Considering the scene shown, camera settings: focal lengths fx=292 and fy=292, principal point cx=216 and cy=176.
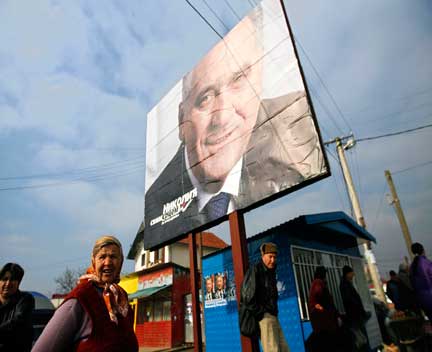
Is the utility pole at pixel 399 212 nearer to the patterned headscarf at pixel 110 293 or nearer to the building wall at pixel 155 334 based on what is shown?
the building wall at pixel 155 334

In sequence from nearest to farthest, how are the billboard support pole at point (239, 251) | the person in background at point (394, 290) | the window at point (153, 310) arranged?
1. the billboard support pole at point (239, 251)
2. the person in background at point (394, 290)
3. the window at point (153, 310)

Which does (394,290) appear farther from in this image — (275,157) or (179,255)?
(179,255)

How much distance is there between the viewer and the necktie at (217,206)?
19.4ft

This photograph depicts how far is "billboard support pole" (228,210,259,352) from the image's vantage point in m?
4.65

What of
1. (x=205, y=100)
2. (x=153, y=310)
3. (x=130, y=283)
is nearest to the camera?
(x=205, y=100)

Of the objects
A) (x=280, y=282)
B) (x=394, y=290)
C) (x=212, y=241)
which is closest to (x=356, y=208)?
(x=394, y=290)

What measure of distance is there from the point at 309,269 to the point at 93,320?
6.61 metres

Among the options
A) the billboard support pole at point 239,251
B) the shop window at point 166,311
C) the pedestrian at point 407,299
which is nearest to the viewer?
the billboard support pole at point 239,251

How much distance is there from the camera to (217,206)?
20.1 feet

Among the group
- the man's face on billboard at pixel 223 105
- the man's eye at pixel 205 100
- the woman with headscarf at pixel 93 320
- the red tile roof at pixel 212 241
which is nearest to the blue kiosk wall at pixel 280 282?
the man's face on billboard at pixel 223 105

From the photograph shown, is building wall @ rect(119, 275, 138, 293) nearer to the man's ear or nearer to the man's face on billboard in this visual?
the man's ear

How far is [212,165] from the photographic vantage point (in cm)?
672

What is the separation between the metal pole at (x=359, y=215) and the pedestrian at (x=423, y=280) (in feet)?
22.4

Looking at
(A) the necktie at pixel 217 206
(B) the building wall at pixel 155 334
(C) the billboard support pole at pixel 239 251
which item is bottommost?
(B) the building wall at pixel 155 334
